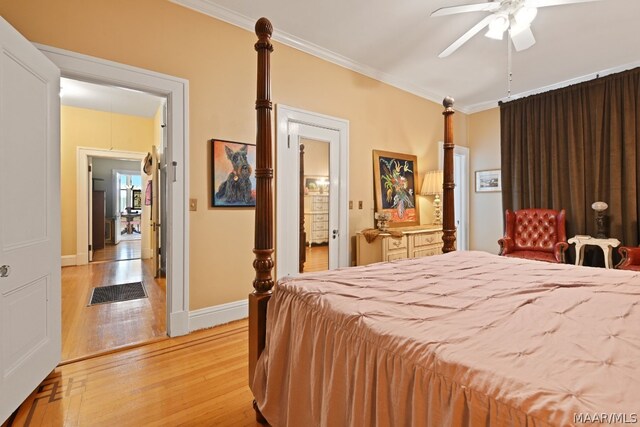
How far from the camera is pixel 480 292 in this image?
1.33m

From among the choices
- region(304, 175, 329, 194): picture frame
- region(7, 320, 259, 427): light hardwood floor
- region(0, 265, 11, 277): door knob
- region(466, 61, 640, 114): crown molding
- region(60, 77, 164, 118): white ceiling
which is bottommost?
region(7, 320, 259, 427): light hardwood floor

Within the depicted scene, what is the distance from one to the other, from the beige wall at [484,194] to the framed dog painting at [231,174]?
426 cm

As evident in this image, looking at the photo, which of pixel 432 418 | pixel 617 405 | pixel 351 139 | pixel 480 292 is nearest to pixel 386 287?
pixel 480 292

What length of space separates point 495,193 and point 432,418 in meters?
5.39

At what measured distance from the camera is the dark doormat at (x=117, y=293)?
371cm

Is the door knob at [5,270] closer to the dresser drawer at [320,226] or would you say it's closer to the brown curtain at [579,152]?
the dresser drawer at [320,226]

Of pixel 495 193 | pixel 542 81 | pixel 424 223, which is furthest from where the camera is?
pixel 495 193

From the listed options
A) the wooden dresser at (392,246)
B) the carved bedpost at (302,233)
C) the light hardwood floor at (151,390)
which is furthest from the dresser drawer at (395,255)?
the light hardwood floor at (151,390)

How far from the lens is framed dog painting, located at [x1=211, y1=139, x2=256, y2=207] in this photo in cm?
290

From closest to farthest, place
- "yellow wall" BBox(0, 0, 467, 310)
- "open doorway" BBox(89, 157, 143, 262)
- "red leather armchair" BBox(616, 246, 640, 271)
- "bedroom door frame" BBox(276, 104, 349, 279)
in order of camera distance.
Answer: "yellow wall" BBox(0, 0, 467, 310), "bedroom door frame" BBox(276, 104, 349, 279), "red leather armchair" BBox(616, 246, 640, 271), "open doorway" BBox(89, 157, 143, 262)

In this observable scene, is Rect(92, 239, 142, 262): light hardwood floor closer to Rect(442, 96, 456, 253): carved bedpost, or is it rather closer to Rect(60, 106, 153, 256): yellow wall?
Rect(60, 106, 153, 256): yellow wall

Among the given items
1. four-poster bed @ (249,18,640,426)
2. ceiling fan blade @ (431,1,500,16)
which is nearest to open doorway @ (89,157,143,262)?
four-poster bed @ (249,18,640,426)

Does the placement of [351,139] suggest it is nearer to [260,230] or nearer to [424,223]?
[424,223]

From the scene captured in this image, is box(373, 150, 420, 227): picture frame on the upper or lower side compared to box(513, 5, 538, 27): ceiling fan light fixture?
lower
